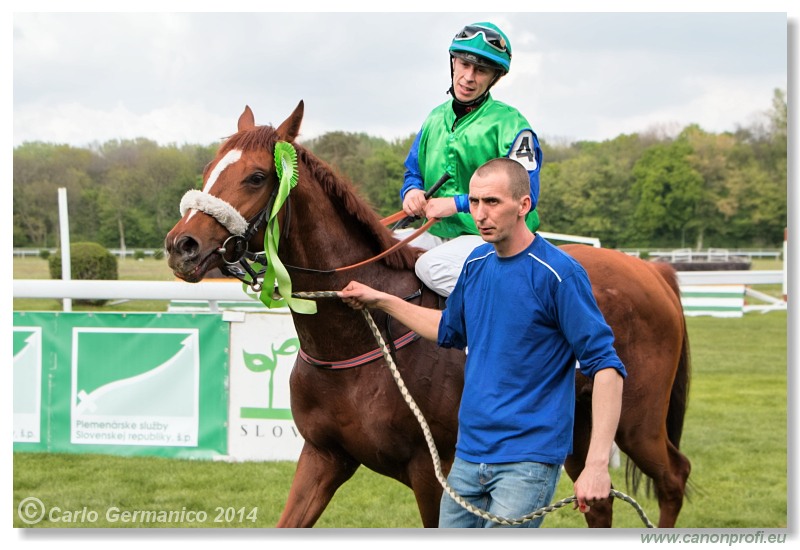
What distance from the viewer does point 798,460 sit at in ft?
18.0

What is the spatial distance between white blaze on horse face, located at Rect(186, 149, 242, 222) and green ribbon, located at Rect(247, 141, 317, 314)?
0.14m

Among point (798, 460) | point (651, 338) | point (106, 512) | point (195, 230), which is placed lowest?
point (106, 512)

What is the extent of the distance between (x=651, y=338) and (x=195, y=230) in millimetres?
2503

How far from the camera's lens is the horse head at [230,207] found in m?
2.90

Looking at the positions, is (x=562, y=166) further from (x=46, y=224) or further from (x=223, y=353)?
(x=223, y=353)

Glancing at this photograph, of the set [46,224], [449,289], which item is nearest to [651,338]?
[449,289]

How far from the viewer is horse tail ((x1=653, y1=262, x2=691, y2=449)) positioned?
4.98 metres

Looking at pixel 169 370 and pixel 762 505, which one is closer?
pixel 762 505

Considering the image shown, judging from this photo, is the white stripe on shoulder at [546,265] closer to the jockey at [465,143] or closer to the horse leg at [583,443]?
the jockey at [465,143]

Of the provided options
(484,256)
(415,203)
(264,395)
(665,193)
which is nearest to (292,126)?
(415,203)

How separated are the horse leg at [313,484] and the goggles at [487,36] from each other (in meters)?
1.77

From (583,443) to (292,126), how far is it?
2.17m

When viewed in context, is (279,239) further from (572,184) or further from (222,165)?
(572,184)

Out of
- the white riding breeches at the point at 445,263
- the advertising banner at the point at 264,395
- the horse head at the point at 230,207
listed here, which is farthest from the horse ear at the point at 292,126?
the advertising banner at the point at 264,395
